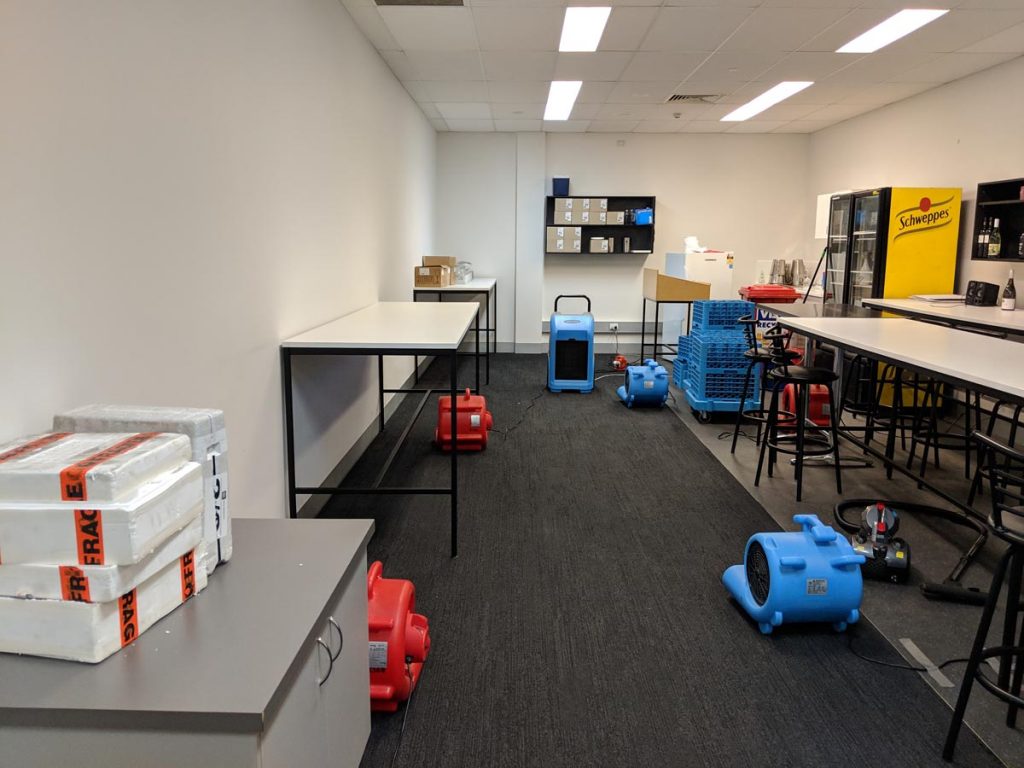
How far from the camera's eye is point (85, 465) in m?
1.03

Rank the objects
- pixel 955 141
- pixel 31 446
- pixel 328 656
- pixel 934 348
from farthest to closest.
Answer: pixel 955 141 → pixel 934 348 → pixel 328 656 → pixel 31 446

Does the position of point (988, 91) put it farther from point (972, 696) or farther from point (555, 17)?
point (972, 696)

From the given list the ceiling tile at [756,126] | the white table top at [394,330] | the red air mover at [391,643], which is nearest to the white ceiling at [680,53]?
the ceiling tile at [756,126]

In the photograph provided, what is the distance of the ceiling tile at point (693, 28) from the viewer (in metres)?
3.90

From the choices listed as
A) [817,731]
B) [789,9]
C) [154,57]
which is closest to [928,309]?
[789,9]

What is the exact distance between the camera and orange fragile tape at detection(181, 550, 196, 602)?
1.19m

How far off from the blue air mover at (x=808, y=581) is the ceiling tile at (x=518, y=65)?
3.74 metres

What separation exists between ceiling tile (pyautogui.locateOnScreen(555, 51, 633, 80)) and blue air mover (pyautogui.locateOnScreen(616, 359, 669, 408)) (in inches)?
91.0

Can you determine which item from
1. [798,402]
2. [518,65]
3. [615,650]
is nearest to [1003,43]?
[798,402]

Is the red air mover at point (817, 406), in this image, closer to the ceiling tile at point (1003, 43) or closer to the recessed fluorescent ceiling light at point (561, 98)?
the ceiling tile at point (1003, 43)

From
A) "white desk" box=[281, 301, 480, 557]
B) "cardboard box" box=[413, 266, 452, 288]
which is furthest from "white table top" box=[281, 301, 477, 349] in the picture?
"cardboard box" box=[413, 266, 452, 288]

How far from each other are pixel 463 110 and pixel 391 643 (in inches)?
237

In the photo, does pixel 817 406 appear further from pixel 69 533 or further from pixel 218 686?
pixel 69 533

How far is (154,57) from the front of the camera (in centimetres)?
187
